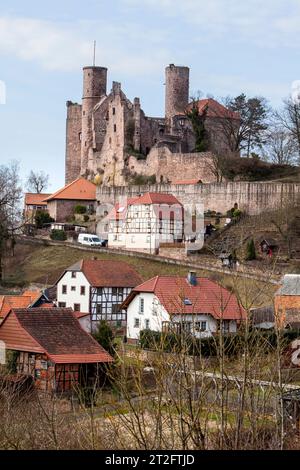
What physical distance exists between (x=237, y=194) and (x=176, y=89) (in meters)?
18.6

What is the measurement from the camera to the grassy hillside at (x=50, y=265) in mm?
52438

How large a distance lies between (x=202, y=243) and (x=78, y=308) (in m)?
12.5

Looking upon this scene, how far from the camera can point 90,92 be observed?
259ft

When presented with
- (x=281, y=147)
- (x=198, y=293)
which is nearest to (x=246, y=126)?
(x=281, y=147)

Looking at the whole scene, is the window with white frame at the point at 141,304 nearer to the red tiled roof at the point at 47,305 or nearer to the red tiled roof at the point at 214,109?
the red tiled roof at the point at 47,305

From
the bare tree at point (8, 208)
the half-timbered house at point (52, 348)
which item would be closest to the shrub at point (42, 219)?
the bare tree at point (8, 208)

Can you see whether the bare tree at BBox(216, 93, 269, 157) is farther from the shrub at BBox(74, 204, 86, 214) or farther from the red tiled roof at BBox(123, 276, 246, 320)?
the red tiled roof at BBox(123, 276, 246, 320)

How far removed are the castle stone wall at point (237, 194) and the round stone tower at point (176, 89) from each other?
12365 millimetres

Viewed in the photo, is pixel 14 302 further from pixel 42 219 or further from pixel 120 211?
pixel 42 219

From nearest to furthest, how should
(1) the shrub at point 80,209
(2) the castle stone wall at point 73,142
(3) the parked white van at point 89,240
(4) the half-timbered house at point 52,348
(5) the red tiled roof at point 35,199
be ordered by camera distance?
(4) the half-timbered house at point 52,348, (3) the parked white van at point 89,240, (1) the shrub at point 80,209, (5) the red tiled roof at point 35,199, (2) the castle stone wall at point 73,142

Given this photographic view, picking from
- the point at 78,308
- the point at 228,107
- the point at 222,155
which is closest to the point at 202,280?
the point at 78,308

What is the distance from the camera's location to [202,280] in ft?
140

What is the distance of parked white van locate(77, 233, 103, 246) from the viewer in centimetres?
6097

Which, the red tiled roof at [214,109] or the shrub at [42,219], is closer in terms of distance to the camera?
the shrub at [42,219]
